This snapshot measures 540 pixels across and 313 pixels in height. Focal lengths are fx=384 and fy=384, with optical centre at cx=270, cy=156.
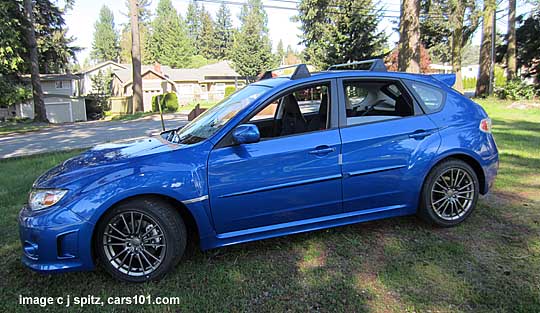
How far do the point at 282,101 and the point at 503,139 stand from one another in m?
7.17

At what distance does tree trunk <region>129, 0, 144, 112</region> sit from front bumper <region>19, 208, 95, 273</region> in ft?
80.7

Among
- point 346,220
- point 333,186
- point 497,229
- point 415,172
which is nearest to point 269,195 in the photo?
point 333,186

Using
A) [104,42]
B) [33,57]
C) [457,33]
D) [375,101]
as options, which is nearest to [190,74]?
[33,57]

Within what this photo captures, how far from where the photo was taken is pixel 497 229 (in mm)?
3795

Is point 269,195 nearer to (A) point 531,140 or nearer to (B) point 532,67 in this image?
(A) point 531,140

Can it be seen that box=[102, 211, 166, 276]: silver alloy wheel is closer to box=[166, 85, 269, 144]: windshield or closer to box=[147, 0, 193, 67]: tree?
box=[166, 85, 269, 144]: windshield

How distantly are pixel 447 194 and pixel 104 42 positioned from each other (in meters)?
97.0

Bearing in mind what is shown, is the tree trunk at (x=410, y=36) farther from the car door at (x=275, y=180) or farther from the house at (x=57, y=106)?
the house at (x=57, y=106)

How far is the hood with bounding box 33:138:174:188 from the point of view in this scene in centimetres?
295

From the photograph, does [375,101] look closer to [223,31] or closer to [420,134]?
[420,134]

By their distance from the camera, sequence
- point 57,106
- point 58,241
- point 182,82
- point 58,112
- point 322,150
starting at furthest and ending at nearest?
1. point 182,82
2. point 58,112
3. point 57,106
4. point 322,150
5. point 58,241

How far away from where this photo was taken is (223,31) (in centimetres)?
9412

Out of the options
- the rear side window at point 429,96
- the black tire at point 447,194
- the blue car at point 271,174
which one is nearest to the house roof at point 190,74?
the blue car at point 271,174

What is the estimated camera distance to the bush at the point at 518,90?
19234 mm
